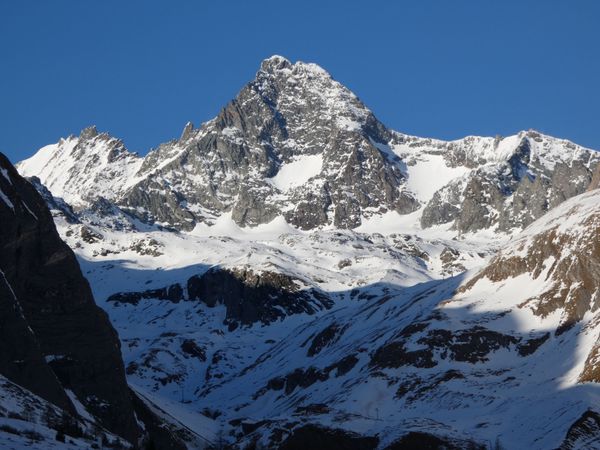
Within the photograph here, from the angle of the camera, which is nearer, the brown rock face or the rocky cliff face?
the rocky cliff face

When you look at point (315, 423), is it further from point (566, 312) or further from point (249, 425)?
point (566, 312)

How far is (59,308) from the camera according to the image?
111 m

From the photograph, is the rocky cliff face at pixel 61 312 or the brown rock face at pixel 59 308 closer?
the rocky cliff face at pixel 61 312

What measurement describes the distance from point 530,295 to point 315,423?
69264 millimetres

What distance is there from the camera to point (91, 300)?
114875mm

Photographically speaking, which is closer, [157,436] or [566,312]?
[157,436]

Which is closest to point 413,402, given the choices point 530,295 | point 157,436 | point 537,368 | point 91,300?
point 537,368

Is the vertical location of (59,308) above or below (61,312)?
above

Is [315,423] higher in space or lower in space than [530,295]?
lower

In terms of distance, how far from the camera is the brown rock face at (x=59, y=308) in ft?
351

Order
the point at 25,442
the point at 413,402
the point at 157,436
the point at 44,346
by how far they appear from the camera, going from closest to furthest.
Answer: the point at 25,442 → the point at 44,346 → the point at 157,436 → the point at 413,402

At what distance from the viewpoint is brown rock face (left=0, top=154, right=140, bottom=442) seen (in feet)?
351

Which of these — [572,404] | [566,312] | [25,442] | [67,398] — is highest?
[566,312]

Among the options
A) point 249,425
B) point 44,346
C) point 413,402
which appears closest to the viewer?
point 44,346
